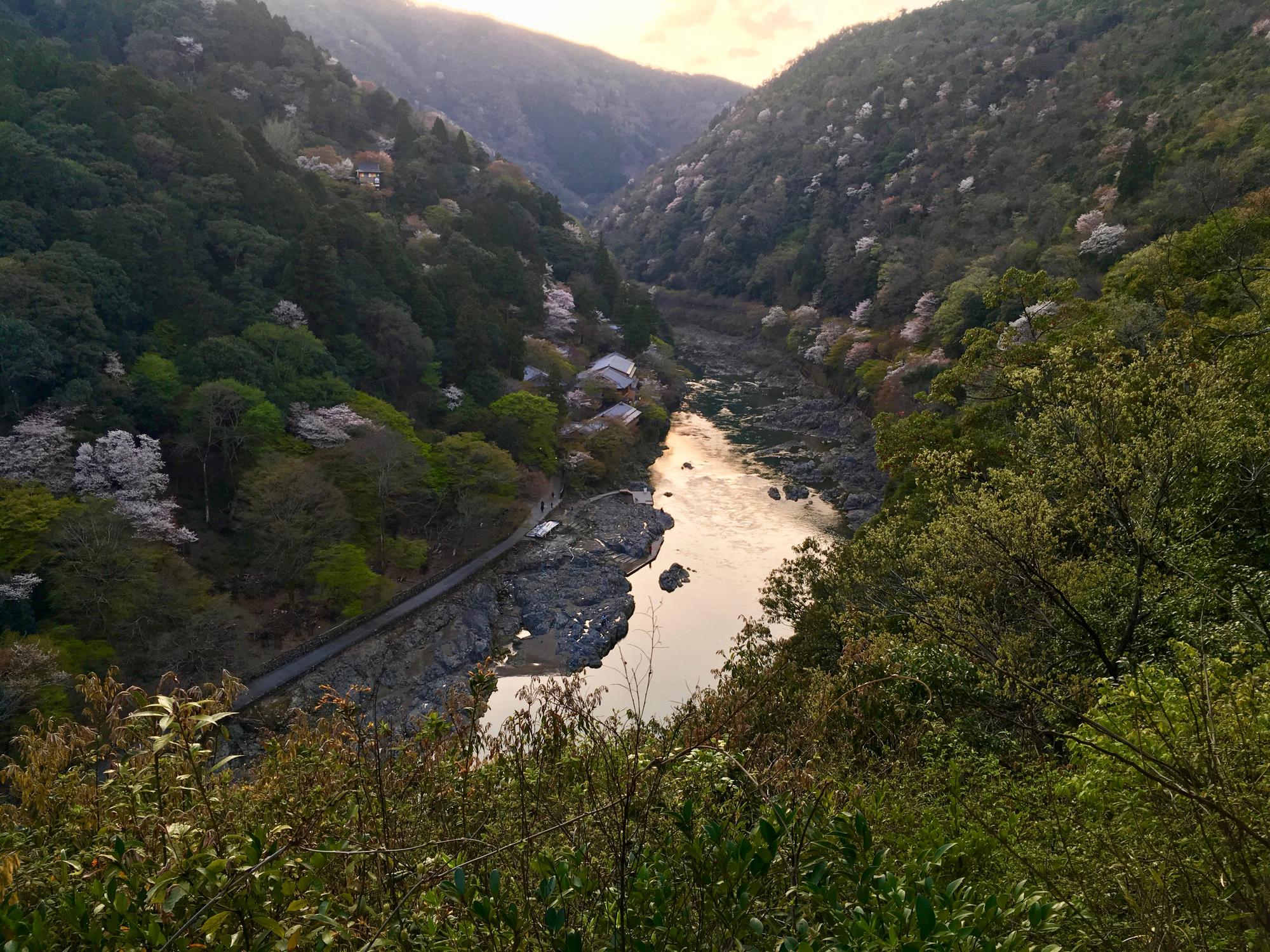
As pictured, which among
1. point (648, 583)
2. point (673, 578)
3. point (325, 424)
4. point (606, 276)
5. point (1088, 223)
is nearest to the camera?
point (325, 424)

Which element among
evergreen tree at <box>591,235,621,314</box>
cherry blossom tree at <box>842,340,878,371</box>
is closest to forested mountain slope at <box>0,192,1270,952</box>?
cherry blossom tree at <box>842,340,878,371</box>

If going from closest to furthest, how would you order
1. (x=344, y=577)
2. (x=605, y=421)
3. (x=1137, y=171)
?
(x=344, y=577)
(x=1137, y=171)
(x=605, y=421)

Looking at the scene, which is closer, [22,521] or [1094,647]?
[1094,647]

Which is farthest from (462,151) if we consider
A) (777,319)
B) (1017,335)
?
(1017,335)

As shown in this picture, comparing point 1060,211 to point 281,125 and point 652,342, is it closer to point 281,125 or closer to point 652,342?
point 652,342

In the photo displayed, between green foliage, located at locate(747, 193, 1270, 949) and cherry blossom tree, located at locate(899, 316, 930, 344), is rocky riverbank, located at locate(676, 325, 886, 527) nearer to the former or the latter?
cherry blossom tree, located at locate(899, 316, 930, 344)

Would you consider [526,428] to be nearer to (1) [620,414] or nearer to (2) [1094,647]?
(1) [620,414]
